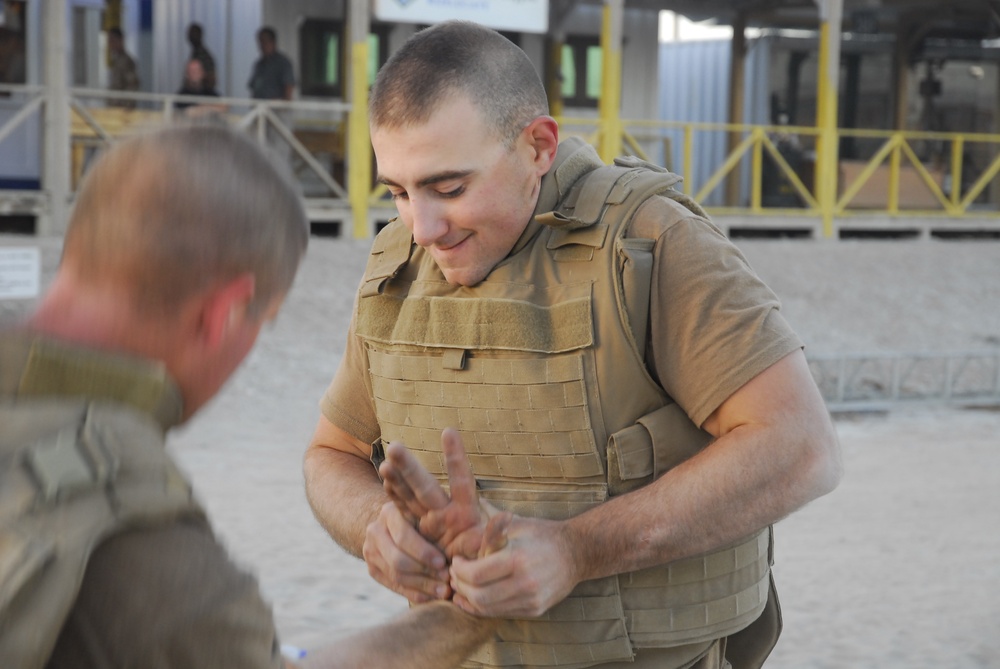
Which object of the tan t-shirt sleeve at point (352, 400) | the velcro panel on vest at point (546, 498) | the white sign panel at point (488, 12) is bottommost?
the velcro panel on vest at point (546, 498)

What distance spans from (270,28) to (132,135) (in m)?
14.0

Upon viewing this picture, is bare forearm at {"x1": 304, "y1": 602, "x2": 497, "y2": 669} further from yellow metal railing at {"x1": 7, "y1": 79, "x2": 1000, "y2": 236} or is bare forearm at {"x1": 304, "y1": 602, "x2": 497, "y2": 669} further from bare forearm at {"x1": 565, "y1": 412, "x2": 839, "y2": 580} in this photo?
yellow metal railing at {"x1": 7, "y1": 79, "x2": 1000, "y2": 236}

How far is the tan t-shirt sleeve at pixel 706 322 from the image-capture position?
2.05 metres

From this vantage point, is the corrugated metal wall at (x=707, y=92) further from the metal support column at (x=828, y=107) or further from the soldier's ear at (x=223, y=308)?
the soldier's ear at (x=223, y=308)

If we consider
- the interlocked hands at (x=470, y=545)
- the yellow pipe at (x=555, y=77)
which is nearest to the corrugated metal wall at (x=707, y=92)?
the yellow pipe at (x=555, y=77)

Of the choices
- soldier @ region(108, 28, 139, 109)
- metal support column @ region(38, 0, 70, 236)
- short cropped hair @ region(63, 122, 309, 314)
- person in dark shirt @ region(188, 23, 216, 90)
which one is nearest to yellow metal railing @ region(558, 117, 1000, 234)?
person in dark shirt @ region(188, 23, 216, 90)

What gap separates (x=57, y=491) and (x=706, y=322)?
1.16 m

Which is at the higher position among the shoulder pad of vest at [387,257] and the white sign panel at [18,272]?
the shoulder pad of vest at [387,257]

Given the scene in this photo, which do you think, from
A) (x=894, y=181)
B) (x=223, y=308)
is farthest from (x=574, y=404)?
(x=894, y=181)

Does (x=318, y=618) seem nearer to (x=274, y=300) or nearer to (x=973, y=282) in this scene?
(x=274, y=300)

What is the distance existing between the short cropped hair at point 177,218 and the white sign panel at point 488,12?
489 inches

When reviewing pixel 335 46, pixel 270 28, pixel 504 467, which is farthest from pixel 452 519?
→ pixel 335 46

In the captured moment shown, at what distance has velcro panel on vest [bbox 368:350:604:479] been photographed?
85.1 inches

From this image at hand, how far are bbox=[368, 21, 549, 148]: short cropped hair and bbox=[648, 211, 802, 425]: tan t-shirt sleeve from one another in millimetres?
353
